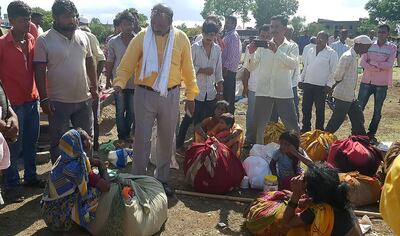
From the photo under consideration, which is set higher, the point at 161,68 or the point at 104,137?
the point at 161,68

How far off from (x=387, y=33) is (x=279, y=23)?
2.98 metres

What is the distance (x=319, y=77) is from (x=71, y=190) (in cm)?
489

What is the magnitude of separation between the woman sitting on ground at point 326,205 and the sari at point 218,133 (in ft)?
6.90

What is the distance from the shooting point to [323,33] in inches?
283

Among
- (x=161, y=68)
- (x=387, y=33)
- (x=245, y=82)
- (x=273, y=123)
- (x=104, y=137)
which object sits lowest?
(x=104, y=137)

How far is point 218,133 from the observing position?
5414mm

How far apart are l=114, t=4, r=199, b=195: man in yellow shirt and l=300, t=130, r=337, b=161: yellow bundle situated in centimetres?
206

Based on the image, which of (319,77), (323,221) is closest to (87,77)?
(323,221)

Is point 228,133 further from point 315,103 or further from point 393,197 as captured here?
point 393,197

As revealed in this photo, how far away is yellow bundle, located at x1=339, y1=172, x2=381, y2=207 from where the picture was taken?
4.41 m

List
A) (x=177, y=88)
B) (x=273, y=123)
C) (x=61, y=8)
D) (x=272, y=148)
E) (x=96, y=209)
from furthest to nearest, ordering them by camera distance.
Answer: (x=273, y=123) < (x=272, y=148) < (x=177, y=88) < (x=61, y=8) < (x=96, y=209)

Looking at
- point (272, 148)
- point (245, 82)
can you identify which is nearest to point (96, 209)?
point (272, 148)

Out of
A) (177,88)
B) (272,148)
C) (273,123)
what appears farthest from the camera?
(273,123)

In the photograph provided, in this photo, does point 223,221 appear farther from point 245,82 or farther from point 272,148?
point 245,82
